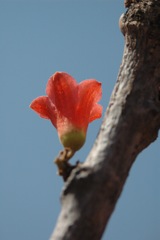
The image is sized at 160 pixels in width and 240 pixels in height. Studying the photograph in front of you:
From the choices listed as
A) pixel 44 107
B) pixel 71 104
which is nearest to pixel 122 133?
pixel 71 104

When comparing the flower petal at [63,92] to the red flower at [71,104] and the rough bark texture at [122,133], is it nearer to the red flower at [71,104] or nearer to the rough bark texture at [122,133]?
the red flower at [71,104]

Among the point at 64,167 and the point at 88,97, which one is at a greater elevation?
the point at 88,97

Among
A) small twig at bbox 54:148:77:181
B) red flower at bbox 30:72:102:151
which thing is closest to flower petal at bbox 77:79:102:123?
red flower at bbox 30:72:102:151

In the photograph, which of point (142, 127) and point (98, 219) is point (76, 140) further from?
point (98, 219)

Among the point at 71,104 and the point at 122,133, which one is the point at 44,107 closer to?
the point at 71,104

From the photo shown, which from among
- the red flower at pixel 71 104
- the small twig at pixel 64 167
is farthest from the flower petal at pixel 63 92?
the small twig at pixel 64 167

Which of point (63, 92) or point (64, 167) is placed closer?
point (64, 167)

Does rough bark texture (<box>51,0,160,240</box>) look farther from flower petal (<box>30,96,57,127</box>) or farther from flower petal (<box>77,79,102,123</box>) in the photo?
flower petal (<box>30,96,57,127</box>)
